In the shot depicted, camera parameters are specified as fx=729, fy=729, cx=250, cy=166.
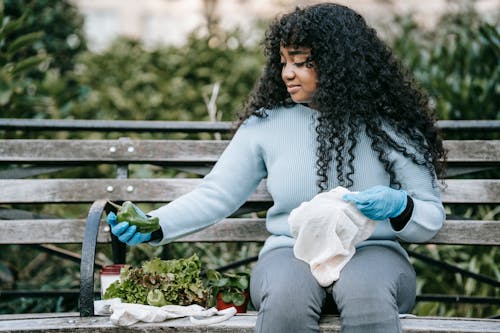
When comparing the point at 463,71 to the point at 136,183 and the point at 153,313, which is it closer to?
the point at 136,183

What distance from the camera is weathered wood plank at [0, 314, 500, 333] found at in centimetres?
228

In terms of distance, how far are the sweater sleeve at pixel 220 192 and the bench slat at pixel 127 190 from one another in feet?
1.31

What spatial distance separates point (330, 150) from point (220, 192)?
433 mm

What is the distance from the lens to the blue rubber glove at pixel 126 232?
2398 mm

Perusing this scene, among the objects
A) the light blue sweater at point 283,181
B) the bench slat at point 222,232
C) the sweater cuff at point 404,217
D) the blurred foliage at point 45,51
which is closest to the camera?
the sweater cuff at point 404,217

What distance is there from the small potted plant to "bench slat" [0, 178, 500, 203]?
1.82 ft

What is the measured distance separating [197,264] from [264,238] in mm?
542

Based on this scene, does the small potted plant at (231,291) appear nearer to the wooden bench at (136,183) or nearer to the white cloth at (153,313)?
the white cloth at (153,313)

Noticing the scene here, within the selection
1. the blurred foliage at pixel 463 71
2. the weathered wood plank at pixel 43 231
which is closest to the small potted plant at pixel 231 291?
the weathered wood plank at pixel 43 231

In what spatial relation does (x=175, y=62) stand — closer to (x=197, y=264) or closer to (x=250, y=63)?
(x=250, y=63)

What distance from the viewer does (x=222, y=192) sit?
2.69m

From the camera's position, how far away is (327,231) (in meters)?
2.32

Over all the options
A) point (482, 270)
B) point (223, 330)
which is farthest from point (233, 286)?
point (482, 270)

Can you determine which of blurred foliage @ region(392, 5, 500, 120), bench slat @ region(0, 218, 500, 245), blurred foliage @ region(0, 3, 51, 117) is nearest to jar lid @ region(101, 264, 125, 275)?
bench slat @ region(0, 218, 500, 245)
